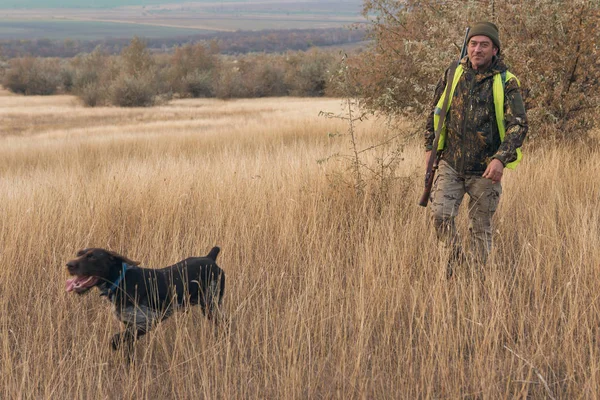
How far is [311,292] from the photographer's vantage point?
12.1 feet

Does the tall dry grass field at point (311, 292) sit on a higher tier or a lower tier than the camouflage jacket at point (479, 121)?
lower

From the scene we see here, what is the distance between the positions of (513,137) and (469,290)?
112 centimetres

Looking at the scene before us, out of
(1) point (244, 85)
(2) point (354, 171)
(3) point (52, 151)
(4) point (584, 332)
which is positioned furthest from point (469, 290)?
(1) point (244, 85)

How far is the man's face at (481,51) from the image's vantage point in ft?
12.9

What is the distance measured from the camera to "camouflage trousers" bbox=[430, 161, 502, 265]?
421 cm

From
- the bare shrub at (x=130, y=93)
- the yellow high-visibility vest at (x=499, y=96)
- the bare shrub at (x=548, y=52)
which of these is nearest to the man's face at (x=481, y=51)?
the yellow high-visibility vest at (x=499, y=96)

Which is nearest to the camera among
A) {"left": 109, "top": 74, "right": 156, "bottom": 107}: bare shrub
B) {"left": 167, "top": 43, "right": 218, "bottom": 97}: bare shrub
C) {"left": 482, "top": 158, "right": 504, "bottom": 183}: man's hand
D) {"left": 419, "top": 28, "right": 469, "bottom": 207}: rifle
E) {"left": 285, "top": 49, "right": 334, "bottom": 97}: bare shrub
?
{"left": 482, "top": 158, "right": 504, "bottom": 183}: man's hand

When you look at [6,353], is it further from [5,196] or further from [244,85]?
[244,85]

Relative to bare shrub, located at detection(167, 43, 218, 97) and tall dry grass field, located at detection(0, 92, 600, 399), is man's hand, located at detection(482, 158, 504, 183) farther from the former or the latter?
bare shrub, located at detection(167, 43, 218, 97)

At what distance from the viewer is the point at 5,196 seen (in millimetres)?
6234

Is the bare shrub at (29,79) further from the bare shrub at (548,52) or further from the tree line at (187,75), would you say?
the bare shrub at (548,52)

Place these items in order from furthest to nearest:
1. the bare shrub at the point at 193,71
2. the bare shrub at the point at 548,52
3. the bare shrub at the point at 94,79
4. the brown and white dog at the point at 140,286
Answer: the bare shrub at the point at 193,71 < the bare shrub at the point at 94,79 < the bare shrub at the point at 548,52 < the brown and white dog at the point at 140,286

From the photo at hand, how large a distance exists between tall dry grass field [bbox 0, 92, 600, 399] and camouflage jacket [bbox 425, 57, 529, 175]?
72 centimetres

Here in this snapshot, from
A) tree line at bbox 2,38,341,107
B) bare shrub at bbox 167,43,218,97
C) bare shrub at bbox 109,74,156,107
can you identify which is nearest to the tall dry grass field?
bare shrub at bbox 109,74,156,107
